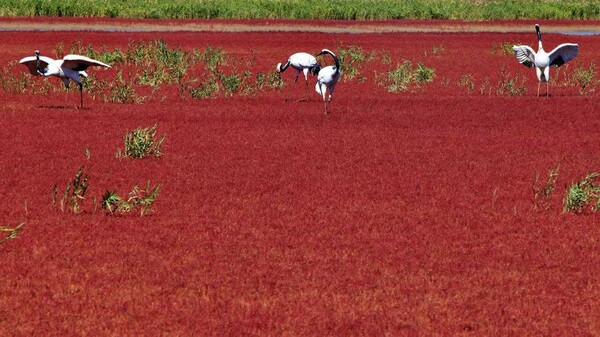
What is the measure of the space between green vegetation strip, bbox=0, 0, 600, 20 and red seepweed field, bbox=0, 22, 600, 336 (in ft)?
128

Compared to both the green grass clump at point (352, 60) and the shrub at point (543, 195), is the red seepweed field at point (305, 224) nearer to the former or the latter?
the shrub at point (543, 195)

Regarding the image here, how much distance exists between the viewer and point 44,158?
1485cm

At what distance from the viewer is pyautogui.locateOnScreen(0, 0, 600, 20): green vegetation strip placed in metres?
59.8

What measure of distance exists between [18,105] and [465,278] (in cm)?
1485

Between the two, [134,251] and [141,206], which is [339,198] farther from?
[134,251]

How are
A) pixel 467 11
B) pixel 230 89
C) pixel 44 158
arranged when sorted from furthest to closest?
1. pixel 467 11
2. pixel 230 89
3. pixel 44 158

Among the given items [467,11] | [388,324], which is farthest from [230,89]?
[467,11]

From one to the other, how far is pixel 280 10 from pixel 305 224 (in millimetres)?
53139

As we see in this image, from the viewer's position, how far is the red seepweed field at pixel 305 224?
7.72m

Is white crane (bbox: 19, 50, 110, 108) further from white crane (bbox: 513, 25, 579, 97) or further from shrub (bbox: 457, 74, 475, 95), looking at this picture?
A: shrub (bbox: 457, 74, 475, 95)

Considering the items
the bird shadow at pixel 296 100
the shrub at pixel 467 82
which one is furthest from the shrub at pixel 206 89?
the shrub at pixel 467 82

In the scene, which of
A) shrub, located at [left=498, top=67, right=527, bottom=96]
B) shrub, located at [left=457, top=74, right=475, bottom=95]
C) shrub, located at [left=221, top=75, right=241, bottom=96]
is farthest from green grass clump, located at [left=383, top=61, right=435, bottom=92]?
shrub, located at [left=221, top=75, right=241, bottom=96]

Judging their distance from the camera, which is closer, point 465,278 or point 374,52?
point 465,278

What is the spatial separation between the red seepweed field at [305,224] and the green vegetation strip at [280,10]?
1537 inches
